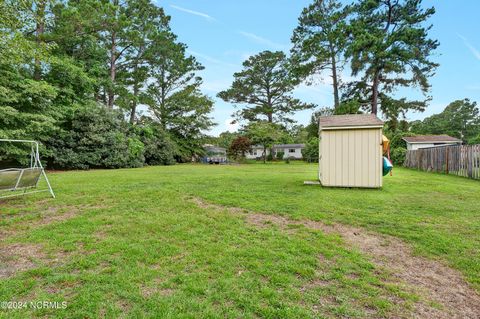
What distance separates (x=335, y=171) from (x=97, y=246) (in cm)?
631

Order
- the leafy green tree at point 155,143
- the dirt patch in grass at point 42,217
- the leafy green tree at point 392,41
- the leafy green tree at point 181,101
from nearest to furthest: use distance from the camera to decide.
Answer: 1. the dirt patch in grass at point 42,217
2. the leafy green tree at point 392,41
3. the leafy green tree at point 155,143
4. the leafy green tree at point 181,101

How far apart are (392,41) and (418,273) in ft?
69.5

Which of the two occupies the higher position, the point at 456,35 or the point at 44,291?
the point at 456,35

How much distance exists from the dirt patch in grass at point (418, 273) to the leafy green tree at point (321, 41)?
22051 millimetres

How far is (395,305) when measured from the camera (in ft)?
6.26

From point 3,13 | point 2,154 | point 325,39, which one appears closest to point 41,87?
point 2,154

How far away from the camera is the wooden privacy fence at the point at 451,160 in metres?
9.88

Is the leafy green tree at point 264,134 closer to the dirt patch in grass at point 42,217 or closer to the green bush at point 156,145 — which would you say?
the green bush at point 156,145

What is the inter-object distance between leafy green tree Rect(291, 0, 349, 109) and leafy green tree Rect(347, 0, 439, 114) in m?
1.78

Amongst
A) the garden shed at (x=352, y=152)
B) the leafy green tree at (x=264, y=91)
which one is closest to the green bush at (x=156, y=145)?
the leafy green tree at (x=264, y=91)

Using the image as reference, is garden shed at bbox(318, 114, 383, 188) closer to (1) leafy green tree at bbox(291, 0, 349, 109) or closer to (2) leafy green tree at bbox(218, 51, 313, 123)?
(1) leafy green tree at bbox(291, 0, 349, 109)

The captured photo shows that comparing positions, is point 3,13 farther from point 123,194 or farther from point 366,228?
point 366,228

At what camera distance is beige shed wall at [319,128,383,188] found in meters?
7.02

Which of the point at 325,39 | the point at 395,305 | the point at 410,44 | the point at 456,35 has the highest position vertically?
the point at 325,39
